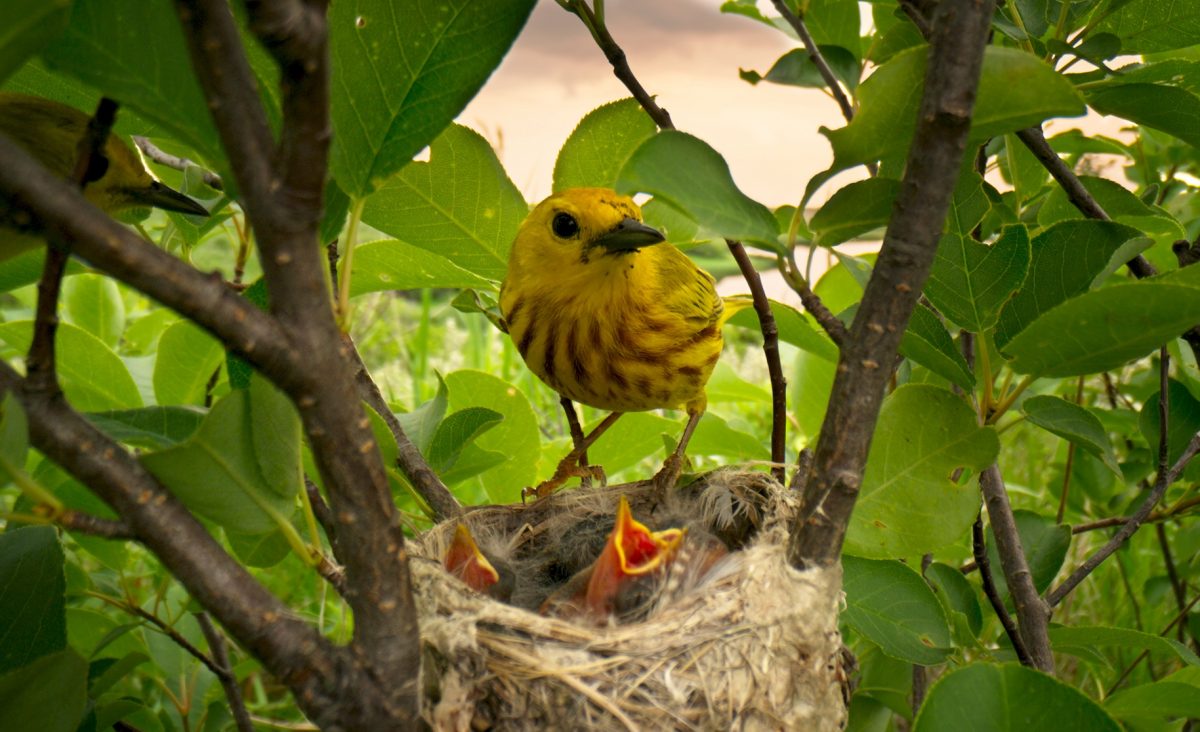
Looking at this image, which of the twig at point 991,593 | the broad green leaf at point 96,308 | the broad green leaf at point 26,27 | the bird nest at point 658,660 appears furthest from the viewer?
the broad green leaf at point 96,308

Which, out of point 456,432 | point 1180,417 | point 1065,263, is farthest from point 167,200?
point 1180,417

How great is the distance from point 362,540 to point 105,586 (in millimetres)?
1429

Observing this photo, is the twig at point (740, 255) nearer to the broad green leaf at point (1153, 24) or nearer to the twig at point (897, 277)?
the twig at point (897, 277)

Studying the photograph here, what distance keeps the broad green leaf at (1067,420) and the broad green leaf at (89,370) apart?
1.37m

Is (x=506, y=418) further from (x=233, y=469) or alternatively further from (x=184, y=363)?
(x=233, y=469)

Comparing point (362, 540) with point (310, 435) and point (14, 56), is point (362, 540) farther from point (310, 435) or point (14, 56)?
point (14, 56)

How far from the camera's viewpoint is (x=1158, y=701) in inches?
53.0

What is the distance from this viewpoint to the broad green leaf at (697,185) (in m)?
0.90

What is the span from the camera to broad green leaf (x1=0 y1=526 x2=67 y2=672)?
1.20 m

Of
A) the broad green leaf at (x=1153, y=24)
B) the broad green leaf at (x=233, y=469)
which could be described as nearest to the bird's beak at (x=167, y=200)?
the broad green leaf at (x=233, y=469)

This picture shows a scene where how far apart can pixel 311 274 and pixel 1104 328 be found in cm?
81

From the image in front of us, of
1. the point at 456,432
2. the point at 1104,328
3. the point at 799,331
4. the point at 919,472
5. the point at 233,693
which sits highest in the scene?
the point at 1104,328

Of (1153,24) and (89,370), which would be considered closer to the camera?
(1153,24)

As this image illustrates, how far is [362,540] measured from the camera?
2.89 feet
